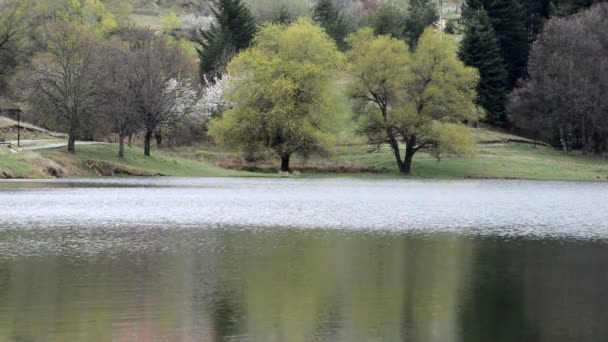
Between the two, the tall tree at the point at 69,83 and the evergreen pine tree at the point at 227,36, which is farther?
the evergreen pine tree at the point at 227,36

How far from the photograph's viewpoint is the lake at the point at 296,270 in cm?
2106

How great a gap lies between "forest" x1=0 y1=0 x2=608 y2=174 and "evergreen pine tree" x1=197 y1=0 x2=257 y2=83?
17.7 inches

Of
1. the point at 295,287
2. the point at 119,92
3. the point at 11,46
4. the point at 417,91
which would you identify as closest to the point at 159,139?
the point at 11,46

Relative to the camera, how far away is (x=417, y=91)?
92.1m

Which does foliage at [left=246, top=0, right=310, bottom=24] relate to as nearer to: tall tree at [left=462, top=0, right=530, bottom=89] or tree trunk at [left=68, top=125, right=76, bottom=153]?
tall tree at [left=462, top=0, right=530, bottom=89]

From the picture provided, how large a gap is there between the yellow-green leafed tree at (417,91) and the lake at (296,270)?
109 feet

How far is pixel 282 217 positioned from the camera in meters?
47.1

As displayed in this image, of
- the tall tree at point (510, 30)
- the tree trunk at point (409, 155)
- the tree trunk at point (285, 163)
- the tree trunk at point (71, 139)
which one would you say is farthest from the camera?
the tall tree at point (510, 30)

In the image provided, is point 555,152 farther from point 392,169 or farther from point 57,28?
point 57,28

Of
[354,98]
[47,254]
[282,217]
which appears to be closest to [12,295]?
[47,254]

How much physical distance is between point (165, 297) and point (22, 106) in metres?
86.7

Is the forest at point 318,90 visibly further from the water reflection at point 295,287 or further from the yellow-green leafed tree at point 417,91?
the water reflection at point 295,287

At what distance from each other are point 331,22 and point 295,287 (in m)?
115

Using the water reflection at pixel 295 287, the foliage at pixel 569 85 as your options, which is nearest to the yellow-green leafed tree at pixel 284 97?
the foliage at pixel 569 85
